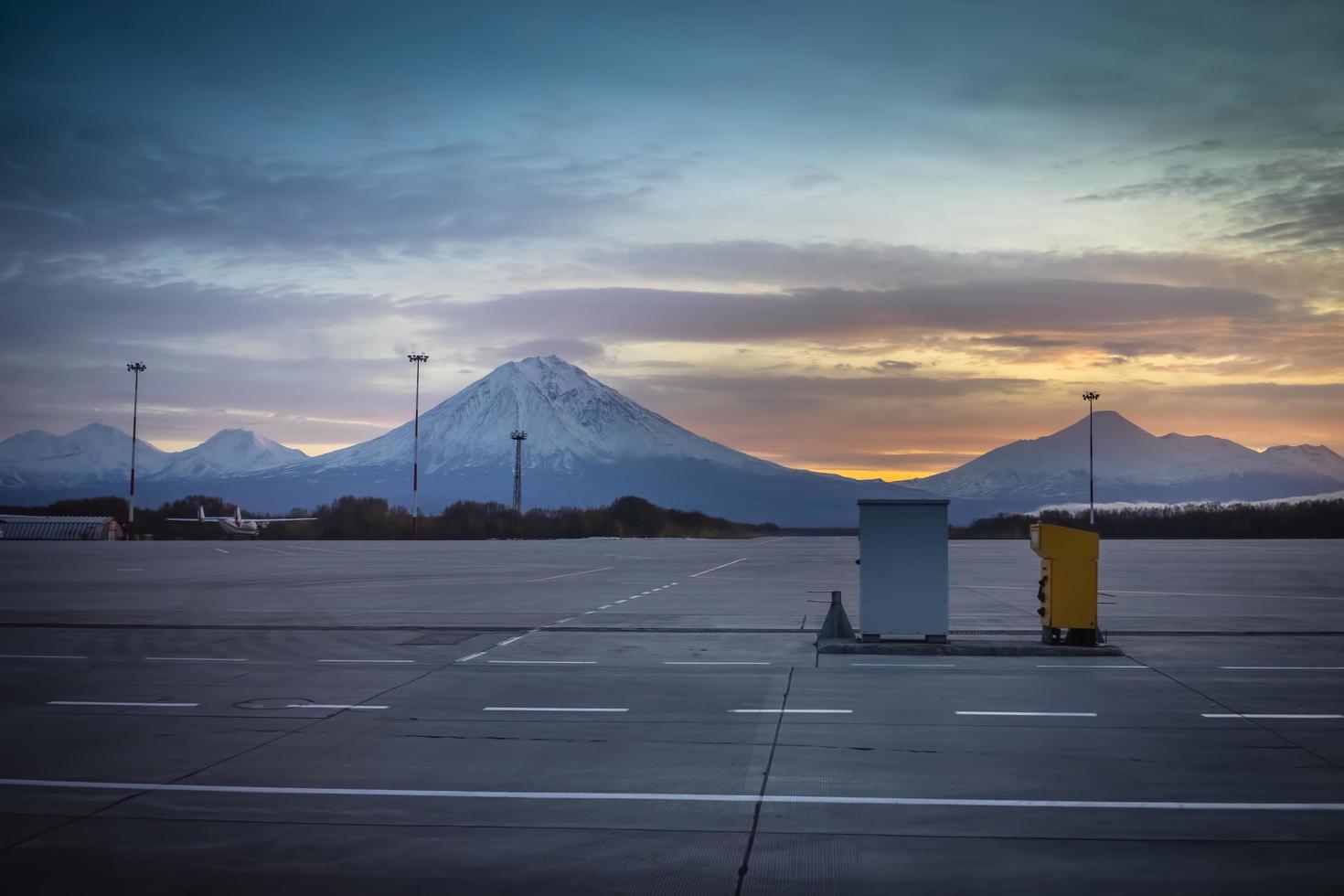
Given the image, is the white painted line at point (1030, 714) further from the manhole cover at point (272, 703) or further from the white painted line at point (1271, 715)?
the manhole cover at point (272, 703)

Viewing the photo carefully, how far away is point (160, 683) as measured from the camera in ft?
37.6

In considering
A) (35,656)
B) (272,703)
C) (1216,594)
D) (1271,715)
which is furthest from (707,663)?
(1216,594)

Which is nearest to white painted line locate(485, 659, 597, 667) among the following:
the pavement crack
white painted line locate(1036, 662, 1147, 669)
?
the pavement crack

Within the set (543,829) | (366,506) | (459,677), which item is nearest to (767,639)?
(459,677)

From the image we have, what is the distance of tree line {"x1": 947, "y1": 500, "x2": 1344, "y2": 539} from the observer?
88562 mm

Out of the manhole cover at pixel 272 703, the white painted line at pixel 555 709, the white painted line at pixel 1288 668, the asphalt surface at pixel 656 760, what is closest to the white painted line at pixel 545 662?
the asphalt surface at pixel 656 760

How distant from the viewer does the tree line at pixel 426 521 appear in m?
96.9

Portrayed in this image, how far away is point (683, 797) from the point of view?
6.84 metres

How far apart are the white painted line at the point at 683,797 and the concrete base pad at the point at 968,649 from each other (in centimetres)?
681

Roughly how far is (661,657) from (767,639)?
2288 mm

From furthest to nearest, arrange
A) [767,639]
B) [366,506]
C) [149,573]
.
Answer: [366,506]
[149,573]
[767,639]

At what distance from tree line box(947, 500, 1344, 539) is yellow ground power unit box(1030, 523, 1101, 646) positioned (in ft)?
239

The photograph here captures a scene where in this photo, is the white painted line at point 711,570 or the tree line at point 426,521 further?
the tree line at point 426,521

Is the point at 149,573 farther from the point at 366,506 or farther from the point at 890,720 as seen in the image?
the point at 366,506
